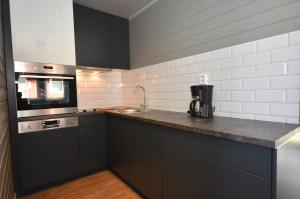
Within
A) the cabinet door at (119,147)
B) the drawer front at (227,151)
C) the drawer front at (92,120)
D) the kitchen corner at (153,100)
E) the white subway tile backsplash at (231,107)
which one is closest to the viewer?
the drawer front at (227,151)

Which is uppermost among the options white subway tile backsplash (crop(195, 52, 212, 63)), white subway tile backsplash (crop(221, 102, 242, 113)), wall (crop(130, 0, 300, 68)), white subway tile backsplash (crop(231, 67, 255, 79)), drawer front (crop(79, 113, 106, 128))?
wall (crop(130, 0, 300, 68))

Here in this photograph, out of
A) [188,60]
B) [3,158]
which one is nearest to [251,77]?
[188,60]

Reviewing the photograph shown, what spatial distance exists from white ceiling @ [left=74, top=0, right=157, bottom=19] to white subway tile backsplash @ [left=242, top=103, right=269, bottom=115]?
6.18 ft

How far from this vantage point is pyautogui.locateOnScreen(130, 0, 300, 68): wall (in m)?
1.29

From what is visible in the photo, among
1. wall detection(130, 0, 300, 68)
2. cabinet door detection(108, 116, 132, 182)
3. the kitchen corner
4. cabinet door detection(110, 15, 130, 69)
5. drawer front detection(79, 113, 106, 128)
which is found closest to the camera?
the kitchen corner

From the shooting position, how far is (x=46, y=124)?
204 cm

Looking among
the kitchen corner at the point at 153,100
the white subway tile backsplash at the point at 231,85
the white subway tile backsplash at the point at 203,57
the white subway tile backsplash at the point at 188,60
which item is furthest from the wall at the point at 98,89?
the white subway tile backsplash at the point at 231,85

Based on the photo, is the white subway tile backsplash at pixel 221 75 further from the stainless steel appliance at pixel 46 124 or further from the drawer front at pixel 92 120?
the stainless steel appliance at pixel 46 124

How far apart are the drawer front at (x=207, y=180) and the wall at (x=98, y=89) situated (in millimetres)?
1930

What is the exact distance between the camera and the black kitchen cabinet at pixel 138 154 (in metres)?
1.57

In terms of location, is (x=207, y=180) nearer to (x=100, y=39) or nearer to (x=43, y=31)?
(x=43, y=31)

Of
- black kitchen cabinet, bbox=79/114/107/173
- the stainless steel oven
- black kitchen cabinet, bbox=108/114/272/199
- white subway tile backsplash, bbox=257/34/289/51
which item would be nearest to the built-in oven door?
the stainless steel oven

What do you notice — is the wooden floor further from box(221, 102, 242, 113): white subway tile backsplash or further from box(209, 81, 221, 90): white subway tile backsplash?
box(209, 81, 221, 90): white subway tile backsplash

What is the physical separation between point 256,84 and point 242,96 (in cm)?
15
